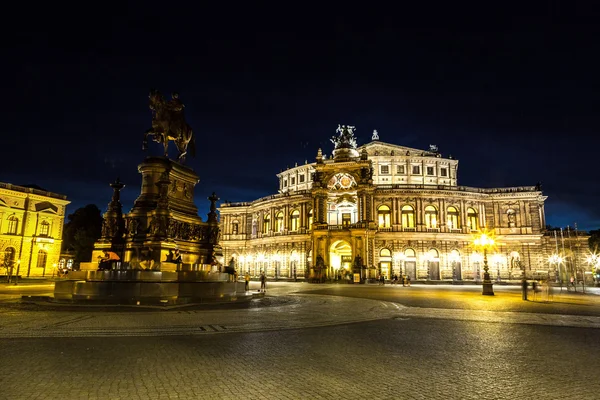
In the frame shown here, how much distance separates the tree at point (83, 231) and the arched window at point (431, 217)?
185 feet

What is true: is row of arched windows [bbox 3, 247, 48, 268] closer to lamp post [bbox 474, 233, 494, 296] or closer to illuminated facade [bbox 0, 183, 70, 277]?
illuminated facade [bbox 0, 183, 70, 277]

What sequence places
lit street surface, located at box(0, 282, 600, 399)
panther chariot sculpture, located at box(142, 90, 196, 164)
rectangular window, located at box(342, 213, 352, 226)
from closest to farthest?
lit street surface, located at box(0, 282, 600, 399)
panther chariot sculpture, located at box(142, 90, 196, 164)
rectangular window, located at box(342, 213, 352, 226)

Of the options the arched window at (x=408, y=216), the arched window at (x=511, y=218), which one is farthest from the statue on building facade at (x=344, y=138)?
the arched window at (x=511, y=218)

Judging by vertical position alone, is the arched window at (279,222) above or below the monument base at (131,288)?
above

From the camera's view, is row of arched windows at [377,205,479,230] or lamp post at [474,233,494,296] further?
row of arched windows at [377,205,479,230]

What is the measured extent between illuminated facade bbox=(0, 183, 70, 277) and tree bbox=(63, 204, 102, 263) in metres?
3.53

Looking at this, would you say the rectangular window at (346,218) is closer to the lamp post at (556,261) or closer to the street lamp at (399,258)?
the street lamp at (399,258)

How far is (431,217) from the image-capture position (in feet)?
199

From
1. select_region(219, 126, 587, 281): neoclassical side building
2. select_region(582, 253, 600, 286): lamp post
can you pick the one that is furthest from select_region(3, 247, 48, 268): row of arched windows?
select_region(582, 253, 600, 286): lamp post

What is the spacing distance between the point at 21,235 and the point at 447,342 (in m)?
70.6

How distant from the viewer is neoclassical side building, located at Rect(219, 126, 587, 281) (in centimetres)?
5712

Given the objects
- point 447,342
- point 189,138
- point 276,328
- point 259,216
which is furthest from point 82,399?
point 259,216

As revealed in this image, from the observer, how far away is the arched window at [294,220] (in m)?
65.2

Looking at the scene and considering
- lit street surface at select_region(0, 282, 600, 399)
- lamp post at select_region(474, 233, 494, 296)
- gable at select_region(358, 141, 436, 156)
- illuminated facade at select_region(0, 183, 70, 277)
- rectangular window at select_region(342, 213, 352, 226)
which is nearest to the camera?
lit street surface at select_region(0, 282, 600, 399)
